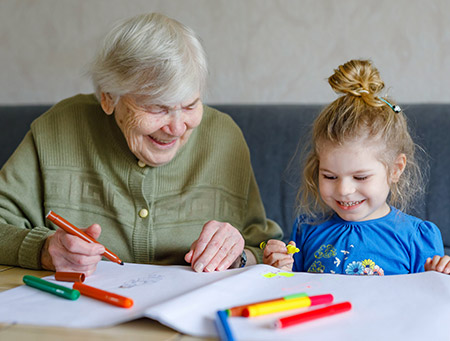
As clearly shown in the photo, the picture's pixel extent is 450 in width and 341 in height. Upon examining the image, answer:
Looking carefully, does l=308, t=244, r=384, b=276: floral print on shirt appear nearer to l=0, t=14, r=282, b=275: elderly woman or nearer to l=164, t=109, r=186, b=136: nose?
l=0, t=14, r=282, b=275: elderly woman

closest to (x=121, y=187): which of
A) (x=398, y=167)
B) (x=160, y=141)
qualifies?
(x=160, y=141)

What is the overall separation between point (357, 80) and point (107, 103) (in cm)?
65

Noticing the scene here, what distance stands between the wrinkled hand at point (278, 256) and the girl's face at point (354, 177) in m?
0.16

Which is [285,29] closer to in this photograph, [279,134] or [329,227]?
[279,134]

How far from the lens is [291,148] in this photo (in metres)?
1.89

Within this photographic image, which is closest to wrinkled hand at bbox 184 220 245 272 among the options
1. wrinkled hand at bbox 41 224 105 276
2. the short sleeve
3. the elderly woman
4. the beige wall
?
the elderly woman

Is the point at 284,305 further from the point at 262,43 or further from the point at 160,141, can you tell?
the point at 262,43

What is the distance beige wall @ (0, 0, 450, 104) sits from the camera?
1.95m

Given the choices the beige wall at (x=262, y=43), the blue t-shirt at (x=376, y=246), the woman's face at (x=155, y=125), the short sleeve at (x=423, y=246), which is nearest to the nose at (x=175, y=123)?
the woman's face at (x=155, y=125)

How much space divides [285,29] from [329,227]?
3.39 ft

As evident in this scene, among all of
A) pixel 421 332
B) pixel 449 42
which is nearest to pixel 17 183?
pixel 421 332

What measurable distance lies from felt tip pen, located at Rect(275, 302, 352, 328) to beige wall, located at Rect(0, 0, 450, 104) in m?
1.20

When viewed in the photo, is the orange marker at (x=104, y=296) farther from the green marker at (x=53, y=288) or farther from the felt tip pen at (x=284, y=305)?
the felt tip pen at (x=284, y=305)

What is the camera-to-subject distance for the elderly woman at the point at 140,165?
1.29 m
